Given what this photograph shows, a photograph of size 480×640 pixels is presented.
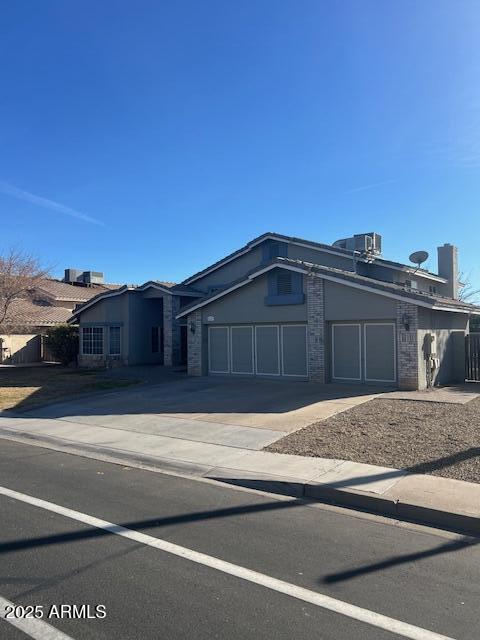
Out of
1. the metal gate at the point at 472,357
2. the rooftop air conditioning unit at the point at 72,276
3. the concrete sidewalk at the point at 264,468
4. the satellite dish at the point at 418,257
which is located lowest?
the concrete sidewalk at the point at 264,468

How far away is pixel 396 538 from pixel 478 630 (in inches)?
67.1

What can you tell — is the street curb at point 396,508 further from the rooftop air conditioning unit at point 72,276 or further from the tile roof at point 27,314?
the rooftop air conditioning unit at point 72,276

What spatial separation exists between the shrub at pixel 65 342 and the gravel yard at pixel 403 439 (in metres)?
21.6

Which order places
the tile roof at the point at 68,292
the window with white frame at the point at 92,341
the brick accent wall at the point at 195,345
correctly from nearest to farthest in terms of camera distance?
the brick accent wall at the point at 195,345, the window with white frame at the point at 92,341, the tile roof at the point at 68,292

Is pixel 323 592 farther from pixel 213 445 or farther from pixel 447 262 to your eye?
pixel 447 262

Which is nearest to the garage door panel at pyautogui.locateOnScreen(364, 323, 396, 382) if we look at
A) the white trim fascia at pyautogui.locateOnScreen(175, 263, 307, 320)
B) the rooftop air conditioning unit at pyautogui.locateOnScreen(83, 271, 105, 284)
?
the white trim fascia at pyautogui.locateOnScreen(175, 263, 307, 320)

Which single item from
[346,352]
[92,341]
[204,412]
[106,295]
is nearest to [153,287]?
[106,295]

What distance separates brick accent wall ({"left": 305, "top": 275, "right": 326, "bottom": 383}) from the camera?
1738 cm

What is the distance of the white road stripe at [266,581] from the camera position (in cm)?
363

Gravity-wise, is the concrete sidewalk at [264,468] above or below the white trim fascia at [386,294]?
below

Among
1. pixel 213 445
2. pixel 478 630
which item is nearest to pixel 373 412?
pixel 213 445

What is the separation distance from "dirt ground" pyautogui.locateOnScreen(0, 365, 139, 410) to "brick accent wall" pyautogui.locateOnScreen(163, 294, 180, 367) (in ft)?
12.9

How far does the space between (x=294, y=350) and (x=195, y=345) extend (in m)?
4.54

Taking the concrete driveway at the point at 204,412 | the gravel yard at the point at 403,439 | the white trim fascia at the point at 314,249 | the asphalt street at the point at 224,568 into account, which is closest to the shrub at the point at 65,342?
the white trim fascia at the point at 314,249
